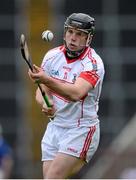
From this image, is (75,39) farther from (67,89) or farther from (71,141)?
(71,141)

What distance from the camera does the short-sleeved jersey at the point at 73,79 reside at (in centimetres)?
991

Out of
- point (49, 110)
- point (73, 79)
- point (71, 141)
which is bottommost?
point (71, 141)

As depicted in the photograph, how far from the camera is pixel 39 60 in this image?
18.4 m

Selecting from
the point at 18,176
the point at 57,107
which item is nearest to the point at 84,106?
the point at 57,107

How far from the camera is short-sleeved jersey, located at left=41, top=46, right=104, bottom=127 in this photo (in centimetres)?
991

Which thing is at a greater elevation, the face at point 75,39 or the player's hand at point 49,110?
the face at point 75,39

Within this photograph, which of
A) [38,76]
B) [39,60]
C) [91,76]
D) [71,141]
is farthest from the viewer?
[39,60]

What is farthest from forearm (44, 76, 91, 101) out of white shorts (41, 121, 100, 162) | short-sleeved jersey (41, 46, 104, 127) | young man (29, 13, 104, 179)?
white shorts (41, 121, 100, 162)

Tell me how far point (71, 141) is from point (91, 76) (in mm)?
684

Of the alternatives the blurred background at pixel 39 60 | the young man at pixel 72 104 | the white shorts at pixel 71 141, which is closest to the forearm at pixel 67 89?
the young man at pixel 72 104

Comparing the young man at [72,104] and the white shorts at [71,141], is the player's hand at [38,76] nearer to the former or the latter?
the young man at [72,104]

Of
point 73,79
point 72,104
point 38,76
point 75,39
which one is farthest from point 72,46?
point 38,76

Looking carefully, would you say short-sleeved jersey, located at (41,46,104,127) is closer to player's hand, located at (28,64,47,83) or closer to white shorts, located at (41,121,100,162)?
white shorts, located at (41,121,100,162)

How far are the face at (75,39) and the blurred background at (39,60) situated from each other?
28.1ft
